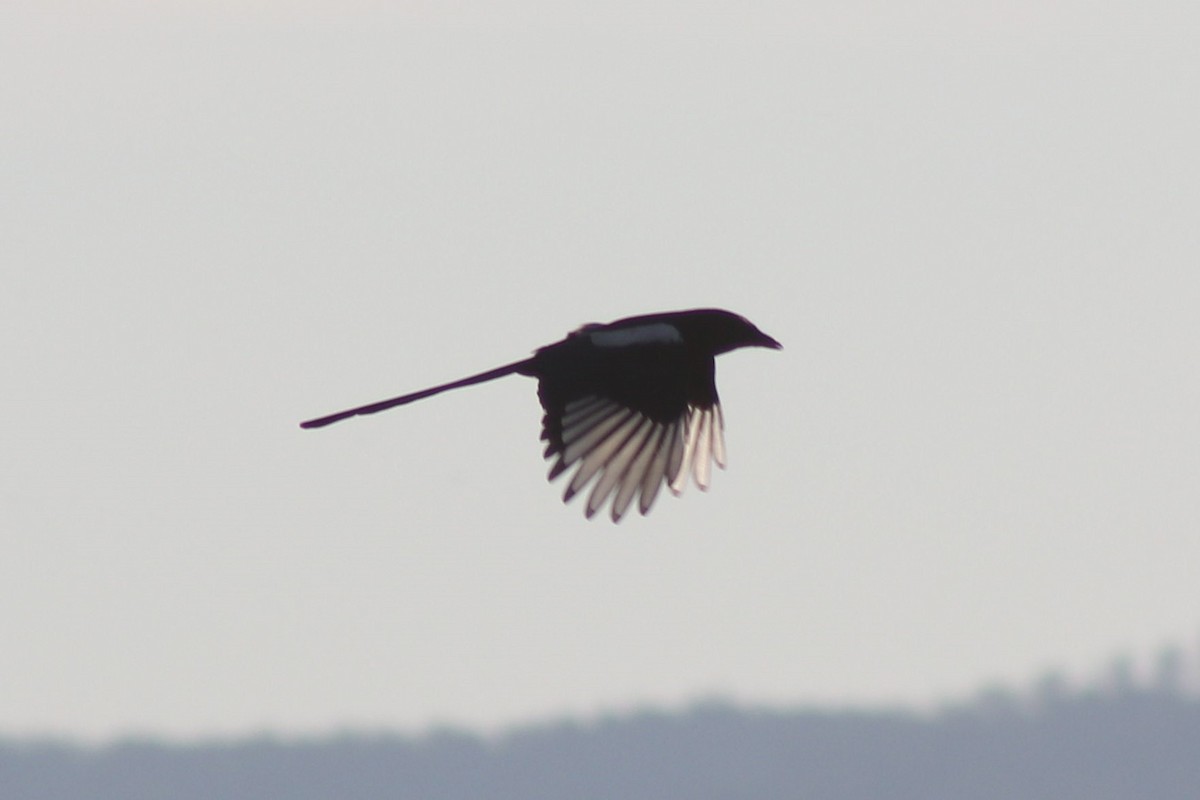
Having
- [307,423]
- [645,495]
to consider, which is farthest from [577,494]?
[307,423]

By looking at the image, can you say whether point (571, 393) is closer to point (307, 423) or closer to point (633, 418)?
point (633, 418)

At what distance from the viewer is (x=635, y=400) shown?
51.5 feet

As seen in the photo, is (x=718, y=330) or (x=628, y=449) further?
(x=718, y=330)

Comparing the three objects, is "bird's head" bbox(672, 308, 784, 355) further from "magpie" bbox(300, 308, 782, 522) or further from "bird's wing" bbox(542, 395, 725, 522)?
"bird's wing" bbox(542, 395, 725, 522)

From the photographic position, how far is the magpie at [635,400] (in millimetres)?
15172

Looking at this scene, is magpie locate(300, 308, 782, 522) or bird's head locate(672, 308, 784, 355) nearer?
magpie locate(300, 308, 782, 522)

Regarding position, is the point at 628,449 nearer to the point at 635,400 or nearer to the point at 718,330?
the point at 635,400

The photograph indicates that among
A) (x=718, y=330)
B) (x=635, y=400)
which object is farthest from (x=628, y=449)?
(x=718, y=330)

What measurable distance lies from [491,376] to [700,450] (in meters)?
1.30

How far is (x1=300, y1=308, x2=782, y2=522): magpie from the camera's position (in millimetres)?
15172

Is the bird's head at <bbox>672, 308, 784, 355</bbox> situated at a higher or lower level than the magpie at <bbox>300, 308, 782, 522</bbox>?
higher

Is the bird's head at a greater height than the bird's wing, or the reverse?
the bird's head

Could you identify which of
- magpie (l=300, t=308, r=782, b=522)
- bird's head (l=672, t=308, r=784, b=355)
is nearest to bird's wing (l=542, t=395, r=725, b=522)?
magpie (l=300, t=308, r=782, b=522)

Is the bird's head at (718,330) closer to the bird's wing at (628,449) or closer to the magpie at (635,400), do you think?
the magpie at (635,400)
